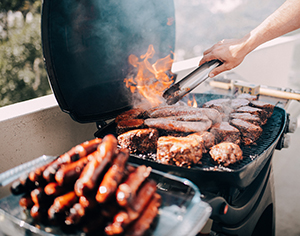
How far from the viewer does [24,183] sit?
1035 mm

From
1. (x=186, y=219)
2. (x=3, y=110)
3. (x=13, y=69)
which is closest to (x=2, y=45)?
(x=13, y=69)

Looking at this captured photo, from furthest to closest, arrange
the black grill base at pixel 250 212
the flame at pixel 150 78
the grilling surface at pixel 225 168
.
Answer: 1. the flame at pixel 150 78
2. the black grill base at pixel 250 212
3. the grilling surface at pixel 225 168

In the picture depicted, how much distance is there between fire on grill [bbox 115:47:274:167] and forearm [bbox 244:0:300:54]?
2.24ft

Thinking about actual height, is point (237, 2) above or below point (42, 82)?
above

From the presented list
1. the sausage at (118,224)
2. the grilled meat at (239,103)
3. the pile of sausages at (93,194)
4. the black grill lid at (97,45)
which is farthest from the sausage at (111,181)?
the grilled meat at (239,103)

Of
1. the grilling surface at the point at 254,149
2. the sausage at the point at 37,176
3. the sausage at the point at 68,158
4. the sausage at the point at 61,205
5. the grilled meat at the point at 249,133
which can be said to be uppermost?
the sausage at the point at 68,158

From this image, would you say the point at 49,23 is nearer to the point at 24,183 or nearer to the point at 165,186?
the point at 24,183

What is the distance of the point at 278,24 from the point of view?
1.89 meters

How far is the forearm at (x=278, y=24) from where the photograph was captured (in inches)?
71.6

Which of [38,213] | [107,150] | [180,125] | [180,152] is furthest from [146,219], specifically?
[180,125]

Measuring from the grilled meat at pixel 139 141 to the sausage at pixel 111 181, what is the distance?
1.97ft

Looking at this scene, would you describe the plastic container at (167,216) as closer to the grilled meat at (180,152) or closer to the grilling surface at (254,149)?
the grilled meat at (180,152)

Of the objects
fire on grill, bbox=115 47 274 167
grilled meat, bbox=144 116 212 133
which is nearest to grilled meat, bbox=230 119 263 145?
fire on grill, bbox=115 47 274 167

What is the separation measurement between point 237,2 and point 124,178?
16.4 meters
